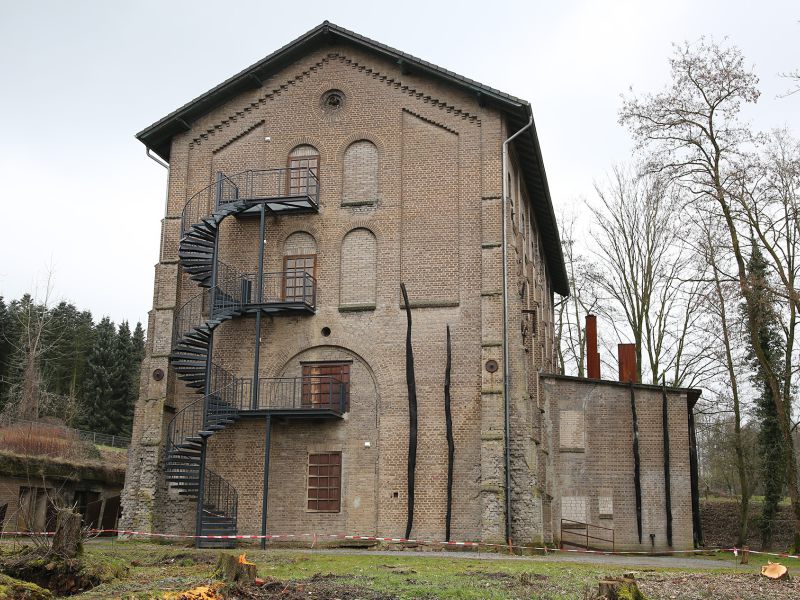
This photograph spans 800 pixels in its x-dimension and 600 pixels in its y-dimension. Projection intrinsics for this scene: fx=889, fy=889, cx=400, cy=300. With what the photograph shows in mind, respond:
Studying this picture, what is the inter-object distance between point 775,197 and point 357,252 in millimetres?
12391

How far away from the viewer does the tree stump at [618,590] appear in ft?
34.9

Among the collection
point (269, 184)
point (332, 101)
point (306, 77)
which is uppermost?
point (306, 77)

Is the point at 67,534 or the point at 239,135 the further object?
the point at 239,135

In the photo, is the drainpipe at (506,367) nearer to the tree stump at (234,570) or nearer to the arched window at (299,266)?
Result: the arched window at (299,266)

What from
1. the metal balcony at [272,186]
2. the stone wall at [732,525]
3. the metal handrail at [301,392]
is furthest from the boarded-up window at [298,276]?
the stone wall at [732,525]

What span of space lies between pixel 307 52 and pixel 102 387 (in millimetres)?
30792

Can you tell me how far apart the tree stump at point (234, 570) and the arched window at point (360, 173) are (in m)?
13.6

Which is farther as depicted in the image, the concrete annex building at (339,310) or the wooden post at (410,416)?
the concrete annex building at (339,310)

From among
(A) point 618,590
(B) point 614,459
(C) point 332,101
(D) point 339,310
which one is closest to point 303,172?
(C) point 332,101

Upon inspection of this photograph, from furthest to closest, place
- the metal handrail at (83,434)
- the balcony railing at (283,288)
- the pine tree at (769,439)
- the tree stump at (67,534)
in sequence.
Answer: the metal handrail at (83,434) → the pine tree at (769,439) → the balcony railing at (283,288) → the tree stump at (67,534)

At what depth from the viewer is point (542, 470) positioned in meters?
26.0

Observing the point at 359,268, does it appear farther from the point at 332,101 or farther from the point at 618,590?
the point at 618,590

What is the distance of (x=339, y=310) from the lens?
2341cm

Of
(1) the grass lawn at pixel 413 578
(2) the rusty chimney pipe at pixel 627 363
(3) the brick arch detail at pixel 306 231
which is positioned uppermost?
(3) the brick arch detail at pixel 306 231
